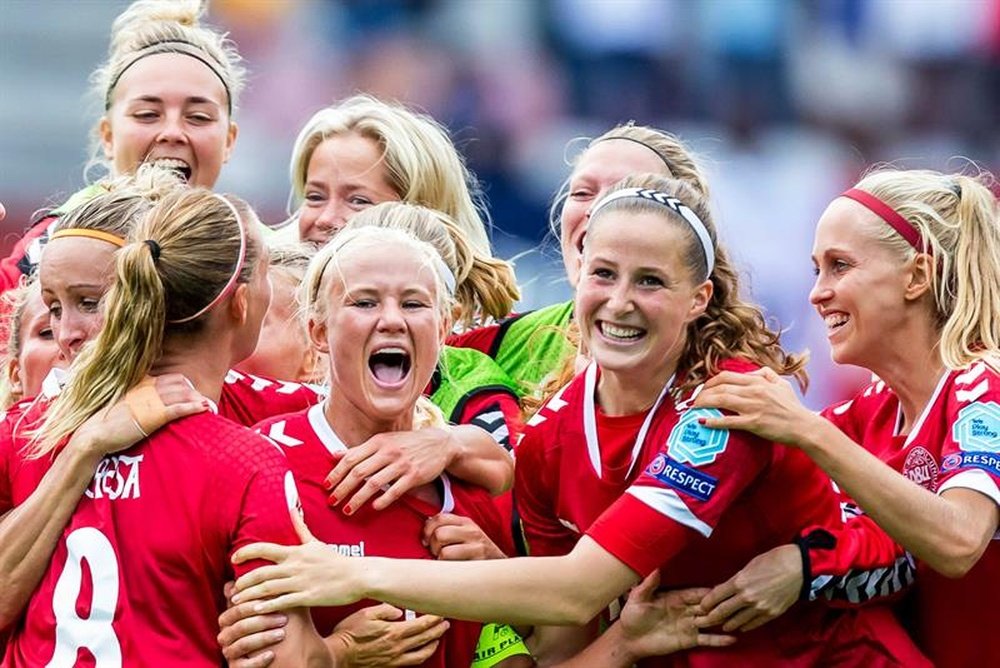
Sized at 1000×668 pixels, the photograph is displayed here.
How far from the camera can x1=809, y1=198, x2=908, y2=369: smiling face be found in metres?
4.27

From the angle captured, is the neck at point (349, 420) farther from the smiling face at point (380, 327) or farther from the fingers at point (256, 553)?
Answer: the fingers at point (256, 553)

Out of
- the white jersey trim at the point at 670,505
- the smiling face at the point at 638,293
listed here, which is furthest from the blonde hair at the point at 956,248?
the white jersey trim at the point at 670,505

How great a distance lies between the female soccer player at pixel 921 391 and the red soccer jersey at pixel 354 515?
2.19 ft

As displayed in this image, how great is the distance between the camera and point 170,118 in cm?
576

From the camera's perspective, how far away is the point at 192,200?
364 cm

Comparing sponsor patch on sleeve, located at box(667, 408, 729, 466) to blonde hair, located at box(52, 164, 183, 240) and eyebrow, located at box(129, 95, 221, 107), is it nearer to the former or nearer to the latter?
blonde hair, located at box(52, 164, 183, 240)

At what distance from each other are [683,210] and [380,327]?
790mm

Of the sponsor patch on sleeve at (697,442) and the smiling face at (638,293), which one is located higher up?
the smiling face at (638,293)

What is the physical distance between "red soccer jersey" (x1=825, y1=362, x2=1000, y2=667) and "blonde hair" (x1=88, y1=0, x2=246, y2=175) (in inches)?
120

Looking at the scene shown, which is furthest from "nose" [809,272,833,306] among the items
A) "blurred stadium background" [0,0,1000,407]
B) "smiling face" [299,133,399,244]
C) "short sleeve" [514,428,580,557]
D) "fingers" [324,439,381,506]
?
"blurred stadium background" [0,0,1000,407]

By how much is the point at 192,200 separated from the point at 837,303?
1.73 m

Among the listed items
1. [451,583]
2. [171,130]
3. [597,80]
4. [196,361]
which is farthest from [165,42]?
[597,80]

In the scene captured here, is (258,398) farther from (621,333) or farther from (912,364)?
(912,364)

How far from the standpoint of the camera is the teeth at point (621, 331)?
3.90 m
